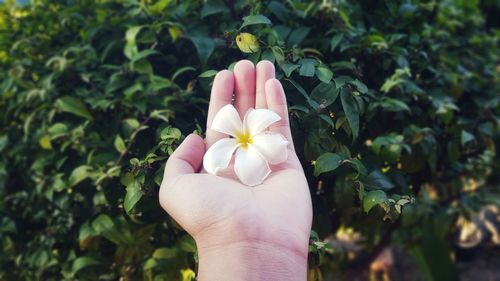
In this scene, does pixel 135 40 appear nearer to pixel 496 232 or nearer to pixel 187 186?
pixel 187 186

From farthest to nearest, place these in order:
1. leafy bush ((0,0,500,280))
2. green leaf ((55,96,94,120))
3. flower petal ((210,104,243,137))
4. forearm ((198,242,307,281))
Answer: green leaf ((55,96,94,120)) < leafy bush ((0,0,500,280)) < flower petal ((210,104,243,137)) < forearm ((198,242,307,281))

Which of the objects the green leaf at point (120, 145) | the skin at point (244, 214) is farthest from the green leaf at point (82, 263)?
the skin at point (244, 214)

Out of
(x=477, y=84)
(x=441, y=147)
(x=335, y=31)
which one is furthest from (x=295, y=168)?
(x=477, y=84)

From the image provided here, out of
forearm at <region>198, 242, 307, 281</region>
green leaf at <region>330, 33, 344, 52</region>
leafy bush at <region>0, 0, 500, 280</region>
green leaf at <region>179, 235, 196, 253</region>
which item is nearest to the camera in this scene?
forearm at <region>198, 242, 307, 281</region>

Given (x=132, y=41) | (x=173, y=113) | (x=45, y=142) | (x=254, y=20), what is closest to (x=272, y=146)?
(x=254, y=20)

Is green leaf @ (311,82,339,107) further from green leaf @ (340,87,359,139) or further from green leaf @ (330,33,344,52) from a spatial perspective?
green leaf @ (330,33,344,52)

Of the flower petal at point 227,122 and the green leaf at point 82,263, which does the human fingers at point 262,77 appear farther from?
the green leaf at point 82,263

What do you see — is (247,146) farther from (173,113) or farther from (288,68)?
(173,113)

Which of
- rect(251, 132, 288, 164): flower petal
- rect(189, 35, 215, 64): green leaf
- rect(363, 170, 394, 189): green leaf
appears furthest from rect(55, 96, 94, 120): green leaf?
rect(363, 170, 394, 189): green leaf
